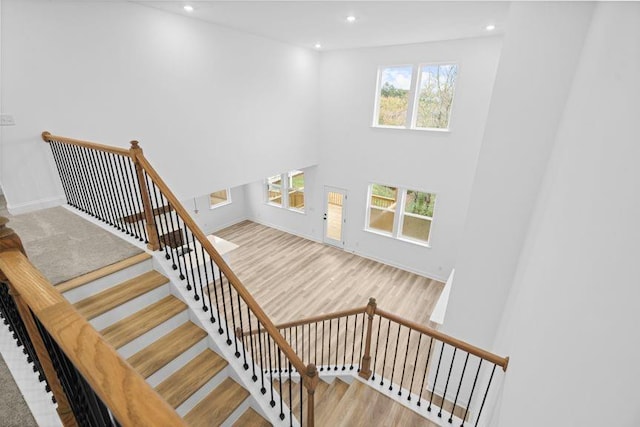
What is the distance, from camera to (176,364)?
228cm

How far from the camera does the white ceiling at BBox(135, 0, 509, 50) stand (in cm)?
405

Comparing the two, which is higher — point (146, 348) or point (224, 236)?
point (146, 348)

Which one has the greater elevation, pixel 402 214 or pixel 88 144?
pixel 88 144

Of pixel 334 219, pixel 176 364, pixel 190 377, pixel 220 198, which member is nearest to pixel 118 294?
pixel 176 364

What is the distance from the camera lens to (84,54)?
3.78m

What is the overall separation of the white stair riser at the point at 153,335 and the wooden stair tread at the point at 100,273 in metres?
0.62

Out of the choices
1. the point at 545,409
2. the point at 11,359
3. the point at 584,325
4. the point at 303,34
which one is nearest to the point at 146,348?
the point at 11,359

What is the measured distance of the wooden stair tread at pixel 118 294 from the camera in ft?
7.33

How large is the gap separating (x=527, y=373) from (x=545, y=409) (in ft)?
1.26

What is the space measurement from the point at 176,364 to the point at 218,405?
460mm

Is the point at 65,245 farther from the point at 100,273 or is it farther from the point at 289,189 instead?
the point at 289,189

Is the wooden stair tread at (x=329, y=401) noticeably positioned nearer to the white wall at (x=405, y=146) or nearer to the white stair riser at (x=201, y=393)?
the white stair riser at (x=201, y=393)

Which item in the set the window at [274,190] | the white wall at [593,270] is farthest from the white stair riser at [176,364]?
the window at [274,190]

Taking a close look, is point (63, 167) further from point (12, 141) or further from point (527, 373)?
point (527, 373)
